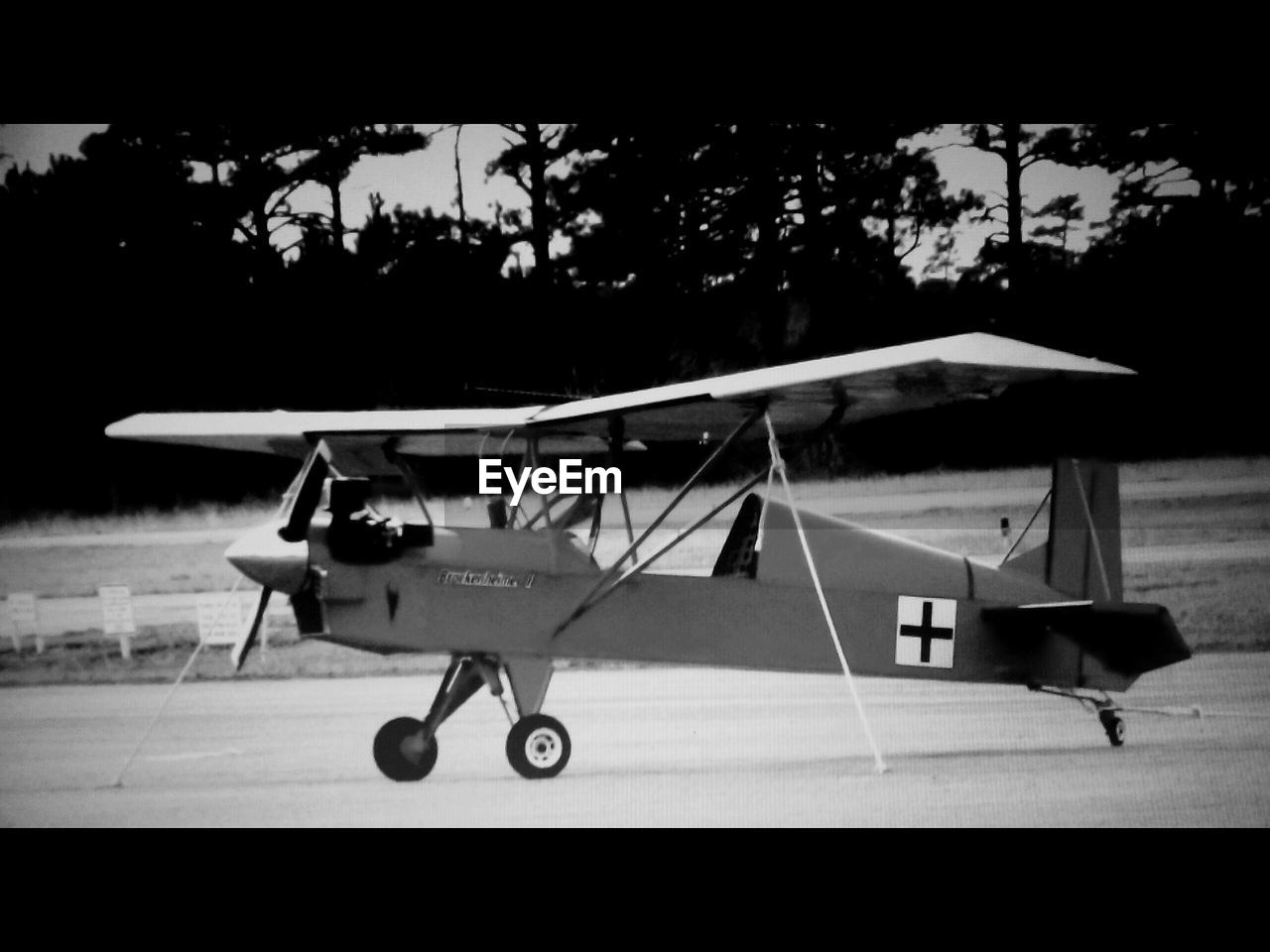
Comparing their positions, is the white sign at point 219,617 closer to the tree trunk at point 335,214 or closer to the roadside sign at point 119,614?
the roadside sign at point 119,614

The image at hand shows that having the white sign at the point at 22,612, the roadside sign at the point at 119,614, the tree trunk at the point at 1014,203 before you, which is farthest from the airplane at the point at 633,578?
the white sign at the point at 22,612

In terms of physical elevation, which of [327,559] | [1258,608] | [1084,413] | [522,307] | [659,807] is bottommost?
[659,807]

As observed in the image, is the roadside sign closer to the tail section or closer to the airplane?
the airplane

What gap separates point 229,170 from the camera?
3.62m

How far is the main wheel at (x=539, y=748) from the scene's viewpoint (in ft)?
11.7

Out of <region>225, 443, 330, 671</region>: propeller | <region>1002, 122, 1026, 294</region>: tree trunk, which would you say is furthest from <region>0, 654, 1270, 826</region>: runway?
<region>1002, 122, 1026, 294</region>: tree trunk

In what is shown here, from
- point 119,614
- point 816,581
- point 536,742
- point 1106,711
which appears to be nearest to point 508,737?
point 536,742

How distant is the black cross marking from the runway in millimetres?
216

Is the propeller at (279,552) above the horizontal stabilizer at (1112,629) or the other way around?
above

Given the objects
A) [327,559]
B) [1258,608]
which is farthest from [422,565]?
[1258,608]

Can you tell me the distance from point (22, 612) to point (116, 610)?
0.30 m

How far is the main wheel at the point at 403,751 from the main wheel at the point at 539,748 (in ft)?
0.88

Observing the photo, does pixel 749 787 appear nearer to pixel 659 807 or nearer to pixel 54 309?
pixel 659 807

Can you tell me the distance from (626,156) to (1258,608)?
238 cm
